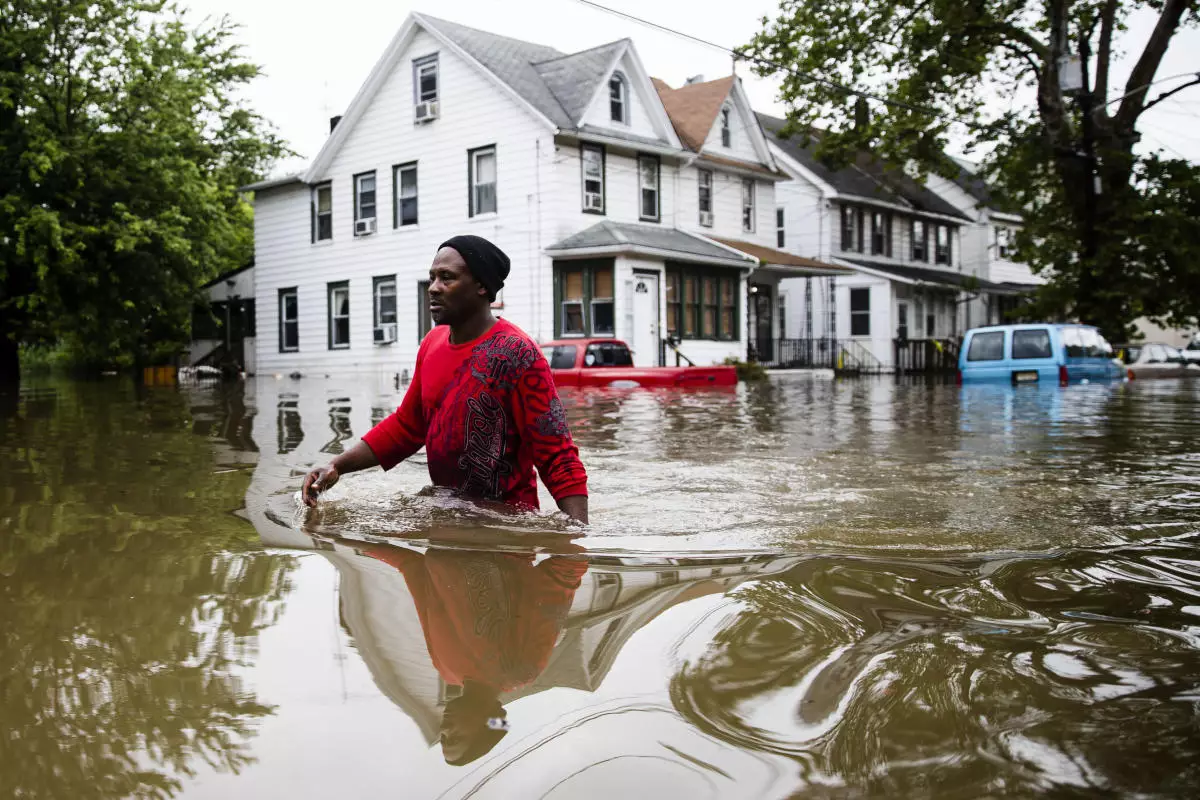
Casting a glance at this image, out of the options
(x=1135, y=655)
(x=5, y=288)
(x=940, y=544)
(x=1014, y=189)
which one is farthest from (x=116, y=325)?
(x=1135, y=655)

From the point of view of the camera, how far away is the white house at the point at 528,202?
2833 cm

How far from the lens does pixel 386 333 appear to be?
105ft

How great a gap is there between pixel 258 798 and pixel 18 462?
23.1 ft

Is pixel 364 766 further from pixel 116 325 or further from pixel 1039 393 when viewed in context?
pixel 116 325

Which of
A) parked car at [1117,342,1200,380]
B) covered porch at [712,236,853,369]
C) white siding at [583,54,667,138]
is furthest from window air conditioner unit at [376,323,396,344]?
parked car at [1117,342,1200,380]

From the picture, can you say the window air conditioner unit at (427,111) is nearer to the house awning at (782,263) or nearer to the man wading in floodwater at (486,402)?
the house awning at (782,263)

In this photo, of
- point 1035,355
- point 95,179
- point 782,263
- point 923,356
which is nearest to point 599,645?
point 1035,355

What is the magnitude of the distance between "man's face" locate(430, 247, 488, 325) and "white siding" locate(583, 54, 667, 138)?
24.7m

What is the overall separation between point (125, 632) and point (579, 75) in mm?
28373

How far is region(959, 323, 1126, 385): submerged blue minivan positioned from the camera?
20.5m

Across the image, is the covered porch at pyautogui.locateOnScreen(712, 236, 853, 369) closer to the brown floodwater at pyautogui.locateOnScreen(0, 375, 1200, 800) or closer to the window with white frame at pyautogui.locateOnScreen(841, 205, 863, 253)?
the window with white frame at pyautogui.locateOnScreen(841, 205, 863, 253)

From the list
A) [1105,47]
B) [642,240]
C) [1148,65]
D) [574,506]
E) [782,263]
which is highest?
[1105,47]

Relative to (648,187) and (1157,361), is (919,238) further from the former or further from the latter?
(648,187)

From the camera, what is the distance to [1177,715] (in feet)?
7.41
